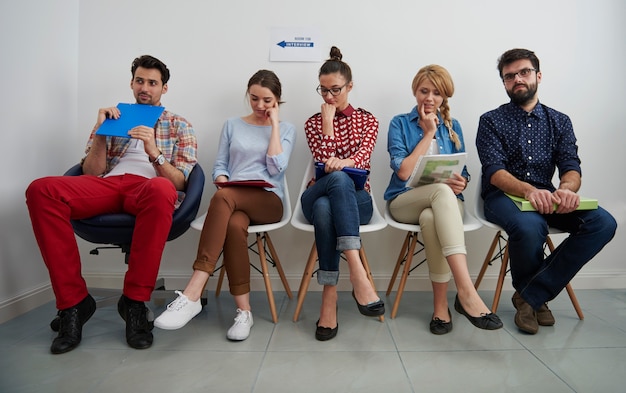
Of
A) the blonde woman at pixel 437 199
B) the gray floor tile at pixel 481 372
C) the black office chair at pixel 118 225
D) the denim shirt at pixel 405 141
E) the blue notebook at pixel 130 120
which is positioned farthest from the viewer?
the denim shirt at pixel 405 141

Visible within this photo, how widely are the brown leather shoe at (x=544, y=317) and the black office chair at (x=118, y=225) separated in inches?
64.9

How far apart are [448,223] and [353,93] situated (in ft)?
3.49

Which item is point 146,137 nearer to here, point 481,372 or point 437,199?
point 437,199

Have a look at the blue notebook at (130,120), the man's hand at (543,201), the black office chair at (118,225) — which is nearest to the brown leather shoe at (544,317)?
the man's hand at (543,201)

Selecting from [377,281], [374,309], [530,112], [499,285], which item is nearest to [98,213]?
[374,309]

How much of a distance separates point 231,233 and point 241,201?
154 mm

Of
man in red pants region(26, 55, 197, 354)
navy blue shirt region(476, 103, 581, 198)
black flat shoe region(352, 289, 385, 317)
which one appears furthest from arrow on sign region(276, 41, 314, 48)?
black flat shoe region(352, 289, 385, 317)

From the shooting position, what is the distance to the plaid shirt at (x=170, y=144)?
1954 mm

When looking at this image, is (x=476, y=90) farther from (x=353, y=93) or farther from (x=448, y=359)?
(x=448, y=359)

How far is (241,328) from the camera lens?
1610 mm

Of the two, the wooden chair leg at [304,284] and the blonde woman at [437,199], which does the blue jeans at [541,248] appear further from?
the wooden chair leg at [304,284]

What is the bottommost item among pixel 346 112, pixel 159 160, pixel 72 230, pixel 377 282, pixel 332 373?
pixel 377 282

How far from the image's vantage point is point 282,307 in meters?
2.02

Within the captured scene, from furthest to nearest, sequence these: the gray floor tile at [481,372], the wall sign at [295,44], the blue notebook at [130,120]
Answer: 1. the wall sign at [295,44]
2. the blue notebook at [130,120]
3. the gray floor tile at [481,372]
